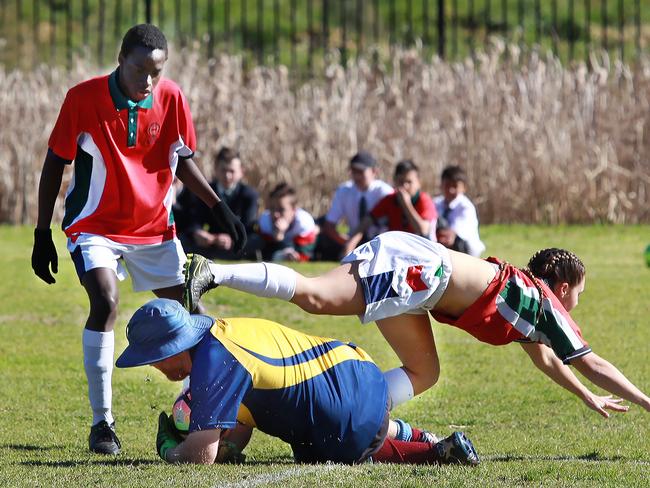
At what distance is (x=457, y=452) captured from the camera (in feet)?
19.4

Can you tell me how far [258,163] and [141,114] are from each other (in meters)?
10.7

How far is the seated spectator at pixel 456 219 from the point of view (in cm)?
1384

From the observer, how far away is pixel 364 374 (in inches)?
229

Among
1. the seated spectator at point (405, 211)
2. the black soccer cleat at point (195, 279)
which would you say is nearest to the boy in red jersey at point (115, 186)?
the black soccer cleat at point (195, 279)

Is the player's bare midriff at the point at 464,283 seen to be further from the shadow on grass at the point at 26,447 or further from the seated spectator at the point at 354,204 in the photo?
the seated spectator at the point at 354,204

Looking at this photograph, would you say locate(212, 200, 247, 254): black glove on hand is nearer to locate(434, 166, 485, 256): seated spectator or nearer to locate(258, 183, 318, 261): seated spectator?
locate(434, 166, 485, 256): seated spectator

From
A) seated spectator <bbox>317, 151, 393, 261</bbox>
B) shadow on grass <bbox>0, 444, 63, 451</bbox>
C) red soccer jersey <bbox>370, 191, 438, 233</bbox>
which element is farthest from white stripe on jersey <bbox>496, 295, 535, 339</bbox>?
seated spectator <bbox>317, 151, 393, 261</bbox>

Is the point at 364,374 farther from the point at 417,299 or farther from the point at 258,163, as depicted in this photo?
the point at 258,163

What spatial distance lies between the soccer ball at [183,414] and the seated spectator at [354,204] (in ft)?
28.1

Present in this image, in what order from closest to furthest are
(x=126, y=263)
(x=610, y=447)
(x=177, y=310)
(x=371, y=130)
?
(x=177, y=310)
(x=610, y=447)
(x=126, y=263)
(x=371, y=130)

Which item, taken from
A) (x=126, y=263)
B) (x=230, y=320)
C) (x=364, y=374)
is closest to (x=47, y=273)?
(x=126, y=263)

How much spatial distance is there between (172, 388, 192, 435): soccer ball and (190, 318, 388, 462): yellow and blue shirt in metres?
0.26

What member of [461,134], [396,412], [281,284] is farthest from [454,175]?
[281,284]

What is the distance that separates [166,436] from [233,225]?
160 cm
